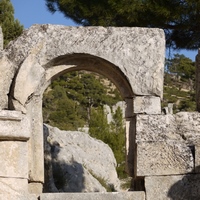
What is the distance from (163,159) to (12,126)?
7.18 ft

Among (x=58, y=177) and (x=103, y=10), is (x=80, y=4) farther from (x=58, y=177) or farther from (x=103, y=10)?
(x=58, y=177)

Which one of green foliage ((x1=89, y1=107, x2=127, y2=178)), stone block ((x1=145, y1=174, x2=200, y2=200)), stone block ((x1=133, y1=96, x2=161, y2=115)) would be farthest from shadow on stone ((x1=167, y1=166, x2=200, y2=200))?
green foliage ((x1=89, y1=107, x2=127, y2=178))

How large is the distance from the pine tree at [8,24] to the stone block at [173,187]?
850cm

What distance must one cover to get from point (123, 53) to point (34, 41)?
1.32m

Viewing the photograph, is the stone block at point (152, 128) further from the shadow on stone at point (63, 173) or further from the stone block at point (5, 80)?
the shadow on stone at point (63, 173)

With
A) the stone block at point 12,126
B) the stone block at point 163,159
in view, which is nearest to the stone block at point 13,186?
the stone block at point 12,126

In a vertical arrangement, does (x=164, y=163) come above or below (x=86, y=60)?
below

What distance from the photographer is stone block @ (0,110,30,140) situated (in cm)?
778

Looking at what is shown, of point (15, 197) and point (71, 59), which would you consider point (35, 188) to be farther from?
point (71, 59)

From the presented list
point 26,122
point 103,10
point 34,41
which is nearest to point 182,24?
point 103,10

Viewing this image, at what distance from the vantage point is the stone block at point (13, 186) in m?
7.68

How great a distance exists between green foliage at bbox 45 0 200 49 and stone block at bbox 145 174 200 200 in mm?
3683

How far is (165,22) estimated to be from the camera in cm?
1120

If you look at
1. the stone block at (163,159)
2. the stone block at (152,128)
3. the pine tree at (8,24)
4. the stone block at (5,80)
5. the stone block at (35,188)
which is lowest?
the stone block at (35,188)
